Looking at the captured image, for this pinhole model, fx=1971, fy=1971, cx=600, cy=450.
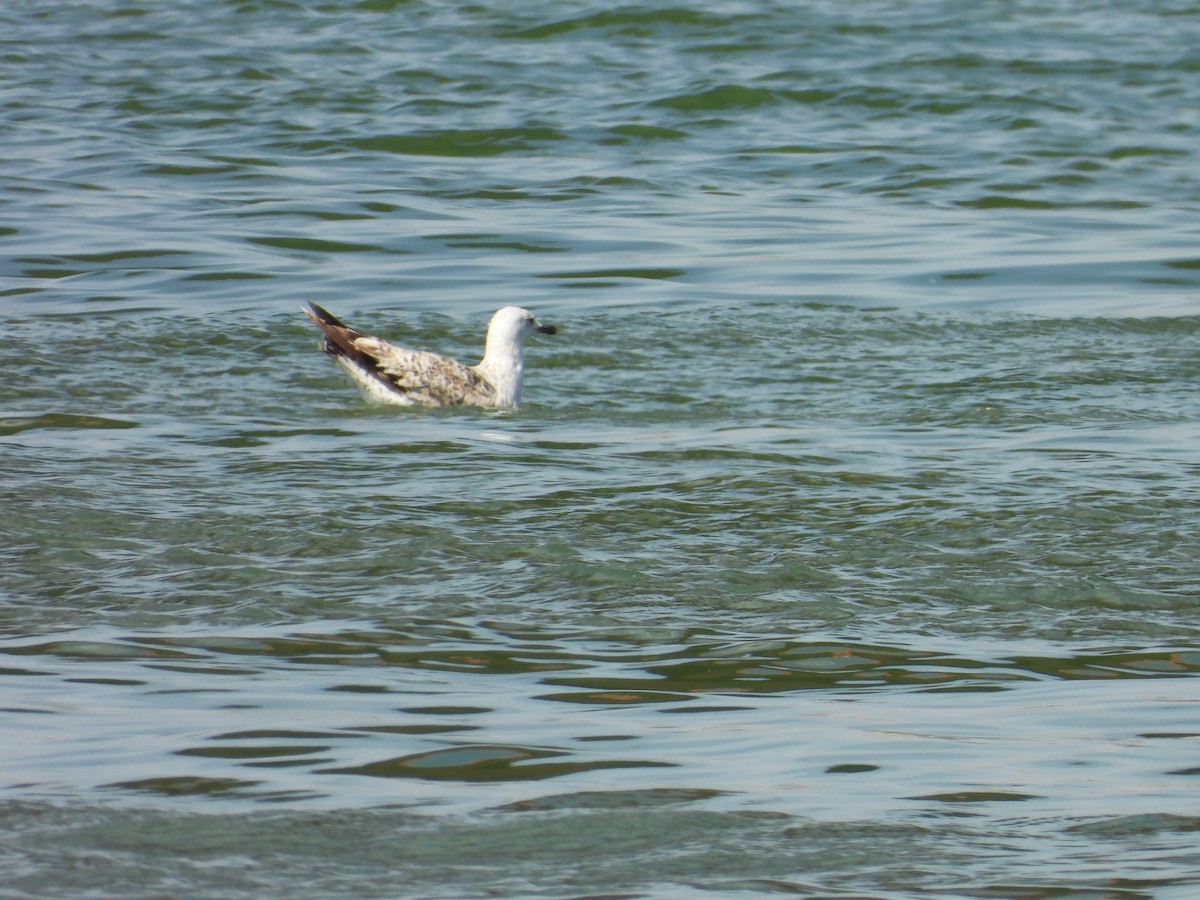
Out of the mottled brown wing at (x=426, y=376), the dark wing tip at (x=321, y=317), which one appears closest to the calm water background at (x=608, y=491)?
the mottled brown wing at (x=426, y=376)

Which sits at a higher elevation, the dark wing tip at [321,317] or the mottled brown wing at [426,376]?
the dark wing tip at [321,317]

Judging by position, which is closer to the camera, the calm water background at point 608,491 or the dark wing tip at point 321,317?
the calm water background at point 608,491

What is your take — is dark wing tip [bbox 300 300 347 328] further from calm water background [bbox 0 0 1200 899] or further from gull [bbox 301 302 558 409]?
calm water background [bbox 0 0 1200 899]

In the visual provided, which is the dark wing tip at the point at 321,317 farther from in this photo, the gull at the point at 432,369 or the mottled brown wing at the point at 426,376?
the mottled brown wing at the point at 426,376

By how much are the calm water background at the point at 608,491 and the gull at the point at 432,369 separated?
0.68 ft

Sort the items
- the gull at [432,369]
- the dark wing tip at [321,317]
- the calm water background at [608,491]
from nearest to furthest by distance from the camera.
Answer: the calm water background at [608,491] → the gull at [432,369] → the dark wing tip at [321,317]

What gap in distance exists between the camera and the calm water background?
4188 mm

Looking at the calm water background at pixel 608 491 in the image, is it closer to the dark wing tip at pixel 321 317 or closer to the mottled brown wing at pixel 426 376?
the mottled brown wing at pixel 426 376

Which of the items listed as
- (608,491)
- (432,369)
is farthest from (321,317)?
(608,491)

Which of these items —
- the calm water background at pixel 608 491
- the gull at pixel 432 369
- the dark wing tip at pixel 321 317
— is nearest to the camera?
the calm water background at pixel 608 491

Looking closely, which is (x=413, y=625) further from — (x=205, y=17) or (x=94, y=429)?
(x=205, y=17)

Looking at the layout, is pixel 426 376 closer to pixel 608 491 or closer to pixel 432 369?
pixel 432 369

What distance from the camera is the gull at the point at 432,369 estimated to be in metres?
10.4

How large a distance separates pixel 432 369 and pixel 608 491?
2.75m
